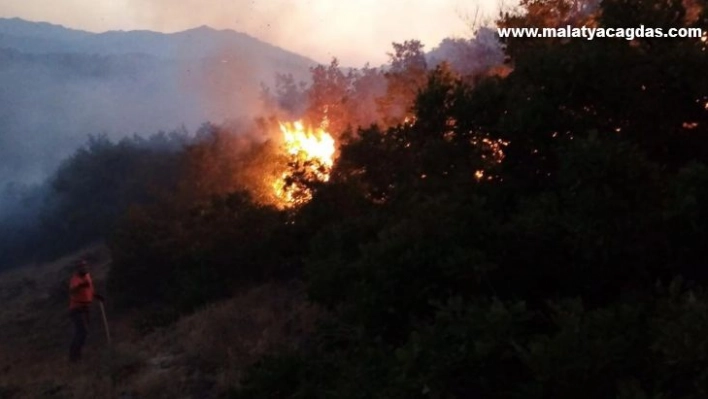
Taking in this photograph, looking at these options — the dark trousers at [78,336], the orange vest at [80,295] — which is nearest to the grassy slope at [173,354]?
the dark trousers at [78,336]

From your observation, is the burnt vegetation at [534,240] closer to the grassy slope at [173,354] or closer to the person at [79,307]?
the grassy slope at [173,354]

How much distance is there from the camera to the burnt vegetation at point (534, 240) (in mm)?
5031

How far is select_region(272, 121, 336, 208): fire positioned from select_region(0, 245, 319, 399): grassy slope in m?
1.51

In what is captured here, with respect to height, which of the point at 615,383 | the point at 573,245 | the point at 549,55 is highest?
the point at 549,55

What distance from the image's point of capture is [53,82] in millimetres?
54469

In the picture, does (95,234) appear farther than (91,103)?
No

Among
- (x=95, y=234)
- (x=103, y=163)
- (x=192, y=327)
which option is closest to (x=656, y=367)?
(x=192, y=327)

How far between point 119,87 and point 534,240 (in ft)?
165

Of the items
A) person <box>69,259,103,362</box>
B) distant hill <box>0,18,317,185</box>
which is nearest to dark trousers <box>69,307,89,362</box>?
person <box>69,259,103,362</box>

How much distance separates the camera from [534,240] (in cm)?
643

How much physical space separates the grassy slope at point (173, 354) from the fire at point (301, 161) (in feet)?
4.95

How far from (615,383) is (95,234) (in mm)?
23570

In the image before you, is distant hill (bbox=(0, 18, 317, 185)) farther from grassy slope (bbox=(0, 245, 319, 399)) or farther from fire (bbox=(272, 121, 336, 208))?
grassy slope (bbox=(0, 245, 319, 399))

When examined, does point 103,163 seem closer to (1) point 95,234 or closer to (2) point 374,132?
(1) point 95,234
